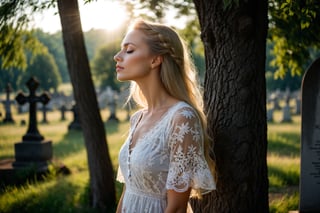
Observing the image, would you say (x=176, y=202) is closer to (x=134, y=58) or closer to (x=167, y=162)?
(x=167, y=162)

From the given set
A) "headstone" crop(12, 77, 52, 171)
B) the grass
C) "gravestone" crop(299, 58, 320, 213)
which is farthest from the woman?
"headstone" crop(12, 77, 52, 171)

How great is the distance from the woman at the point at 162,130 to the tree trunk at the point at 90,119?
11.0 feet

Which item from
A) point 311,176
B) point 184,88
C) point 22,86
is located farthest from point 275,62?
point 22,86

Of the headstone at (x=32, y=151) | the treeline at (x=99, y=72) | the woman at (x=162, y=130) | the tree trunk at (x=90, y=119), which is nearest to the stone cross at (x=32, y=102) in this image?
the headstone at (x=32, y=151)

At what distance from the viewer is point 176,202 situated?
2.25 meters

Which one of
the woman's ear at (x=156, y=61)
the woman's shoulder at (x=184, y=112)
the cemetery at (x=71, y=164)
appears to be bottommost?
the cemetery at (x=71, y=164)

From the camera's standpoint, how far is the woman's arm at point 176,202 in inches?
88.2

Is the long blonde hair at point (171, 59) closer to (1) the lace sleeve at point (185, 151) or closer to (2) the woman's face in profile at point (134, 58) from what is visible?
(2) the woman's face in profile at point (134, 58)

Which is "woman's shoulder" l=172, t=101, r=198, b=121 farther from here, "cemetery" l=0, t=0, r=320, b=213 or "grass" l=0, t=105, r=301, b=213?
"grass" l=0, t=105, r=301, b=213

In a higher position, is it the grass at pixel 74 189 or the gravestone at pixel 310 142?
the gravestone at pixel 310 142

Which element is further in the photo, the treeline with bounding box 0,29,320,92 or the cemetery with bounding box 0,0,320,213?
the treeline with bounding box 0,29,320,92

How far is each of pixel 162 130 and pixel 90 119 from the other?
3758 mm

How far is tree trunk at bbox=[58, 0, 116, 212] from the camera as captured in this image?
18.8 ft

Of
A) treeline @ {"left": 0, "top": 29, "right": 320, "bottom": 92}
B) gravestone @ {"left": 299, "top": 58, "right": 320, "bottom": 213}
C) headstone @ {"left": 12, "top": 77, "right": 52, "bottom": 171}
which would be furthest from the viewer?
treeline @ {"left": 0, "top": 29, "right": 320, "bottom": 92}
